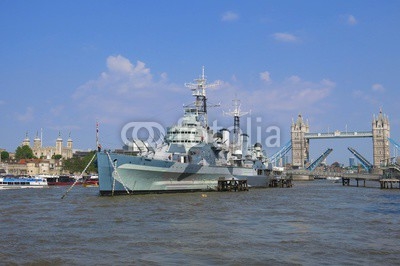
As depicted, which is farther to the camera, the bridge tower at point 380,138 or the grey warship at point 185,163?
the bridge tower at point 380,138

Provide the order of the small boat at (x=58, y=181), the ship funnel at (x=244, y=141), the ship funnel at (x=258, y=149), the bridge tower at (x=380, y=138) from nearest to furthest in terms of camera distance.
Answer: the ship funnel at (x=244, y=141) → the ship funnel at (x=258, y=149) → the small boat at (x=58, y=181) → the bridge tower at (x=380, y=138)

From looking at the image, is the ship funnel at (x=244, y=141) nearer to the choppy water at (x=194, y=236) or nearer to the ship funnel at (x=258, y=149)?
the ship funnel at (x=258, y=149)

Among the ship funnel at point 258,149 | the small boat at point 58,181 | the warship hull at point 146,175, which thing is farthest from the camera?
the small boat at point 58,181

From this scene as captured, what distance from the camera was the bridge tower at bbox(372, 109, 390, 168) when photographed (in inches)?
7082

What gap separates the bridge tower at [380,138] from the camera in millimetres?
179875

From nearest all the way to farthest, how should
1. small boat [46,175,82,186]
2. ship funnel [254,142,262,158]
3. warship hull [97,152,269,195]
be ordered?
warship hull [97,152,269,195]
ship funnel [254,142,262,158]
small boat [46,175,82,186]

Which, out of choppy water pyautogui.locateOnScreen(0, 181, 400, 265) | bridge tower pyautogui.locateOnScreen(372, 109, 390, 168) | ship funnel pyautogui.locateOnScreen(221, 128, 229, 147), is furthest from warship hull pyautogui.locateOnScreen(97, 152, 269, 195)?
bridge tower pyautogui.locateOnScreen(372, 109, 390, 168)

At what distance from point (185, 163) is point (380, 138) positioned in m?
155

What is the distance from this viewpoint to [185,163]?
145 feet

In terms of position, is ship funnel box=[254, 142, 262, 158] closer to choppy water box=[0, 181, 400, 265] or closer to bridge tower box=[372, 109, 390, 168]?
choppy water box=[0, 181, 400, 265]

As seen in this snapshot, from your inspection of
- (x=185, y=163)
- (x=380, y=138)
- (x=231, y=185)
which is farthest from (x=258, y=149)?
(x=380, y=138)

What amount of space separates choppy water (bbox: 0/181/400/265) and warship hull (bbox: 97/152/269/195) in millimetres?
5943

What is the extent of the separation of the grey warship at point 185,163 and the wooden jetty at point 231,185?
59cm

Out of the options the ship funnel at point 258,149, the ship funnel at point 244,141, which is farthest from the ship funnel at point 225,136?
the ship funnel at point 258,149
